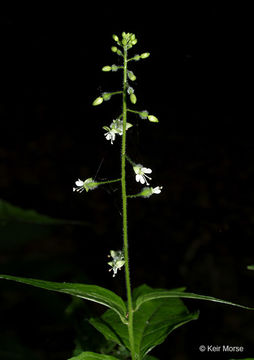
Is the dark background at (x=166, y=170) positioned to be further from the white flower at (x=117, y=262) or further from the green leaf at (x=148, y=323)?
the white flower at (x=117, y=262)

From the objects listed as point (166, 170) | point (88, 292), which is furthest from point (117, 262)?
point (166, 170)

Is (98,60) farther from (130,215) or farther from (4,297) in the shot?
(4,297)

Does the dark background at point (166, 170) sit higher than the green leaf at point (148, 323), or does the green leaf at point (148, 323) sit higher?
the dark background at point (166, 170)

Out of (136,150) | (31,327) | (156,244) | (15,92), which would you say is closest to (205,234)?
(156,244)

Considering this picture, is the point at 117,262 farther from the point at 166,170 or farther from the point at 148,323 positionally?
the point at 166,170

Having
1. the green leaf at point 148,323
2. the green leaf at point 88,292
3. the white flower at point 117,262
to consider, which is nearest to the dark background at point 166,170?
the green leaf at point 148,323
